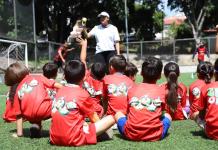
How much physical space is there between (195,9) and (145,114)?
3481 centimetres

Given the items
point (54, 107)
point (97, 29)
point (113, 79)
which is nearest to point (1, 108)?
point (97, 29)

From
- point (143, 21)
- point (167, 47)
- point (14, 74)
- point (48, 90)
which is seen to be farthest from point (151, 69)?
point (143, 21)

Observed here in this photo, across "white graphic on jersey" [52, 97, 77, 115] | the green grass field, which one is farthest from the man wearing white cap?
"white graphic on jersey" [52, 97, 77, 115]

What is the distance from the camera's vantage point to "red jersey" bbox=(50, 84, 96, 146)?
17.5ft

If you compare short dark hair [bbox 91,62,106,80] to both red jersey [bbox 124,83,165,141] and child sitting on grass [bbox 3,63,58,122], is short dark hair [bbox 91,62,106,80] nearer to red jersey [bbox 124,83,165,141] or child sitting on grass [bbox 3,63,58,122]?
child sitting on grass [bbox 3,63,58,122]

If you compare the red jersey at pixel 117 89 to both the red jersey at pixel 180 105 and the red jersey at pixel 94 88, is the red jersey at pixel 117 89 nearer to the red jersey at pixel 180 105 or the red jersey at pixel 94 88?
the red jersey at pixel 94 88

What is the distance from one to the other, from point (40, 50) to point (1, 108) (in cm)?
1657

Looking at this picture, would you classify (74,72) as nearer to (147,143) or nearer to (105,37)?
(147,143)

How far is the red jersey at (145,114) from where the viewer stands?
553 centimetres

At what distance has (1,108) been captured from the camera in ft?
31.2

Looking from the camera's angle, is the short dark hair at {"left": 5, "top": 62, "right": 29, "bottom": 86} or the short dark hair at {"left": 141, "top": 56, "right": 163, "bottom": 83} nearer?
the short dark hair at {"left": 141, "top": 56, "right": 163, "bottom": 83}

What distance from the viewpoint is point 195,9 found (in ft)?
129

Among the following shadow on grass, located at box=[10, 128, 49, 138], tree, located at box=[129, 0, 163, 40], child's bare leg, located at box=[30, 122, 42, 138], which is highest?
tree, located at box=[129, 0, 163, 40]

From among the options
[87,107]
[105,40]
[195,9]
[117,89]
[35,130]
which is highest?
[195,9]
